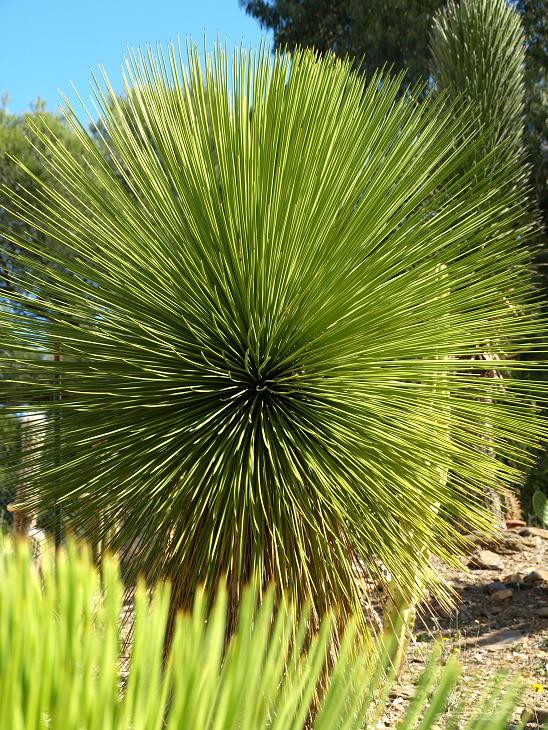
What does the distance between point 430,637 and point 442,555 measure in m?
2.01

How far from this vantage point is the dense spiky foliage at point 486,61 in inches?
232

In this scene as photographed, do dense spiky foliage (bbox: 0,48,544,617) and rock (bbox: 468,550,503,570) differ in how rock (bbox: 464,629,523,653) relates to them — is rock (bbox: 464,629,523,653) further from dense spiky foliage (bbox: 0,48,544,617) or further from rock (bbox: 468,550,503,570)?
dense spiky foliage (bbox: 0,48,544,617)

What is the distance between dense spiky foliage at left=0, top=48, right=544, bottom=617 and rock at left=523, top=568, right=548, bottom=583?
2733 mm

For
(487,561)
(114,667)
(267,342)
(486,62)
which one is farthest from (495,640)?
(114,667)

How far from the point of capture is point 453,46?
19.8ft

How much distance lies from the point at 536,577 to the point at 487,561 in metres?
0.57

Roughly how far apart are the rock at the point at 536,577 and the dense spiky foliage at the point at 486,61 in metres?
2.91

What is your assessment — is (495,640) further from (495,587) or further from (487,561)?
(487,561)

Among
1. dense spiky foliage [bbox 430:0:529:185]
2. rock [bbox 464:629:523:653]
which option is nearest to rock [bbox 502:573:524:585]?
rock [bbox 464:629:523:653]

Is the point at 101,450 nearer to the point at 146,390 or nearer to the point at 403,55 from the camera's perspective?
the point at 146,390

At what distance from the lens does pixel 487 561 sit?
20.0 feet

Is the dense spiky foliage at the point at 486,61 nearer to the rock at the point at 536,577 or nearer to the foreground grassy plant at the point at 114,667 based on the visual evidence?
the rock at the point at 536,577

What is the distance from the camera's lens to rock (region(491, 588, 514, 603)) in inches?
212

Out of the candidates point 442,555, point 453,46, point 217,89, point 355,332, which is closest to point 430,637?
point 442,555
